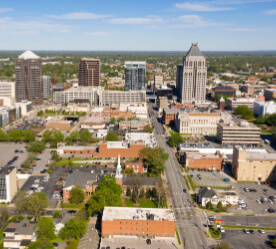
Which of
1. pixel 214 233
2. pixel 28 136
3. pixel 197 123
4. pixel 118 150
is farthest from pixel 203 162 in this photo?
pixel 28 136

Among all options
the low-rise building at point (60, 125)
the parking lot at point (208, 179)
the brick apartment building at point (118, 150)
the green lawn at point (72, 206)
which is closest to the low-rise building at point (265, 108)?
the parking lot at point (208, 179)

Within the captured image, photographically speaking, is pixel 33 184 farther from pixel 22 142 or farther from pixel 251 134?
pixel 251 134

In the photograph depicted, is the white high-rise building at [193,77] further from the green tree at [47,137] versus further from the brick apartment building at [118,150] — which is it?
the green tree at [47,137]

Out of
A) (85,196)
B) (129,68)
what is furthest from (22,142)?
(129,68)

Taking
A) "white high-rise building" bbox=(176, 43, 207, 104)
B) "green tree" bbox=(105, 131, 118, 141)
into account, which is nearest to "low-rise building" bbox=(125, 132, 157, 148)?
"green tree" bbox=(105, 131, 118, 141)

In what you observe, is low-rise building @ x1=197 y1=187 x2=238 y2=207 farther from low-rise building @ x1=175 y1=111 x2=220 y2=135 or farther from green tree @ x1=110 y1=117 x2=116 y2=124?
green tree @ x1=110 y1=117 x2=116 y2=124

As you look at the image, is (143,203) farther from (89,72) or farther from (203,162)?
(89,72)
